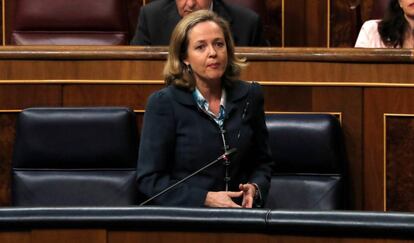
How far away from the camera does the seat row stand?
1.76m

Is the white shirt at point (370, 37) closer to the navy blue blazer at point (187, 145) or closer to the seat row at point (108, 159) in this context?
the seat row at point (108, 159)

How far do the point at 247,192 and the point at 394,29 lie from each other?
2.37ft

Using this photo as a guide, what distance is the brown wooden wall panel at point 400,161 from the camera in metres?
1.87

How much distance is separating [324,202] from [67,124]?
47 centimetres

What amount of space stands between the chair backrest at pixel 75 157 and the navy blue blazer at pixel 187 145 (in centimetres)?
16

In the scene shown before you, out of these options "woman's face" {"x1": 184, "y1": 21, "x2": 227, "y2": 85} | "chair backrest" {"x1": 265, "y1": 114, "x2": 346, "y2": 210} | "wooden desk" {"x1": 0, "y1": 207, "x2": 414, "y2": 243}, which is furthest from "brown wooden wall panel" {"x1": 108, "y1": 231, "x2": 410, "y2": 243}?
"chair backrest" {"x1": 265, "y1": 114, "x2": 346, "y2": 210}

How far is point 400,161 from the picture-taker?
1.88 metres

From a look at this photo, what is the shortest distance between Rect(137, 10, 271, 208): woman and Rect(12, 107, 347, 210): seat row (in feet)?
0.43

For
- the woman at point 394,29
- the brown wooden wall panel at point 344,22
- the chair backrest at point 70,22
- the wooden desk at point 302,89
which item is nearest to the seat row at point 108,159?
the wooden desk at point 302,89

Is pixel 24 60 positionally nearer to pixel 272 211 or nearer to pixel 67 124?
pixel 67 124

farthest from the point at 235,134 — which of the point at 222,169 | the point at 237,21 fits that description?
the point at 237,21

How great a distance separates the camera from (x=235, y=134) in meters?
1.62

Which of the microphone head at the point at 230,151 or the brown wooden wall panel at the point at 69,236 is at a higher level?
the microphone head at the point at 230,151

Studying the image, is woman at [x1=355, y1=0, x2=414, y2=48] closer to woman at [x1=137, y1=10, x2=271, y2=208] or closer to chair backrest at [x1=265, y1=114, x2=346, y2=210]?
chair backrest at [x1=265, y1=114, x2=346, y2=210]
